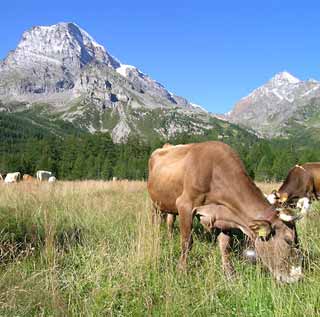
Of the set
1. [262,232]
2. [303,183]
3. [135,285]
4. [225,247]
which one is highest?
[303,183]

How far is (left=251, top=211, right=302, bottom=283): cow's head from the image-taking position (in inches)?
250

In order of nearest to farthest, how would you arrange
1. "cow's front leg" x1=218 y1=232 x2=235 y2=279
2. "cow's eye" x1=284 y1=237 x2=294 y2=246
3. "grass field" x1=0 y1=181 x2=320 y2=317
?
"grass field" x1=0 y1=181 x2=320 y2=317 < "cow's eye" x1=284 y1=237 x2=294 y2=246 < "cow's front leg" x1=218 y1=232 x2=235 y2=279

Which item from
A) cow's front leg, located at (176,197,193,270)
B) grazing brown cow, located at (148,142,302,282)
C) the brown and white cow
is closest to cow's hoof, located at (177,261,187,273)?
grazing brown cow, located at (148,142,302,282)

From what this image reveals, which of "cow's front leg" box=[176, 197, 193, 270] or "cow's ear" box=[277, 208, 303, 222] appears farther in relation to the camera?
"cow's front leg" box=[176, 197, 193, 270]

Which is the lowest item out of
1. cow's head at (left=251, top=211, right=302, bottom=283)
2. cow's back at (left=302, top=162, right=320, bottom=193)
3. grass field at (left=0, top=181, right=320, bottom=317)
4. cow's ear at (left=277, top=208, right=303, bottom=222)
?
grass field at (left=0, top=181, right=320, bottom=317)

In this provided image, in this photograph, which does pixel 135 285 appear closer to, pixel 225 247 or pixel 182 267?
pixel 182 267

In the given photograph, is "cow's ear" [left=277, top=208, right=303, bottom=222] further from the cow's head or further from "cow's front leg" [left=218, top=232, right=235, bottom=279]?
"cow's front leg" [left=218, top=232, right=235, bottom=279]

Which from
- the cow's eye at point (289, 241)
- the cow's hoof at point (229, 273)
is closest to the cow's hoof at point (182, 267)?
the cow's hoof at point (229, 273)

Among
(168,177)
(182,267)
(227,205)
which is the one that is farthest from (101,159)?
(182,267)

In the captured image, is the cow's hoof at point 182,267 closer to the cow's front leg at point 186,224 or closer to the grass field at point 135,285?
the grass field at point 135,285

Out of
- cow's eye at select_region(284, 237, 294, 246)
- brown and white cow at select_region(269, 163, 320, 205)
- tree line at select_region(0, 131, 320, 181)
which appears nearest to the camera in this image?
cow's eye at select_region(284, 237, 294, 246)

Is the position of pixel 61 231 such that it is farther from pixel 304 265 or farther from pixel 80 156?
pixel 80 156

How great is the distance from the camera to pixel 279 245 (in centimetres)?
655

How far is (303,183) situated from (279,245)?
32.4 ft
